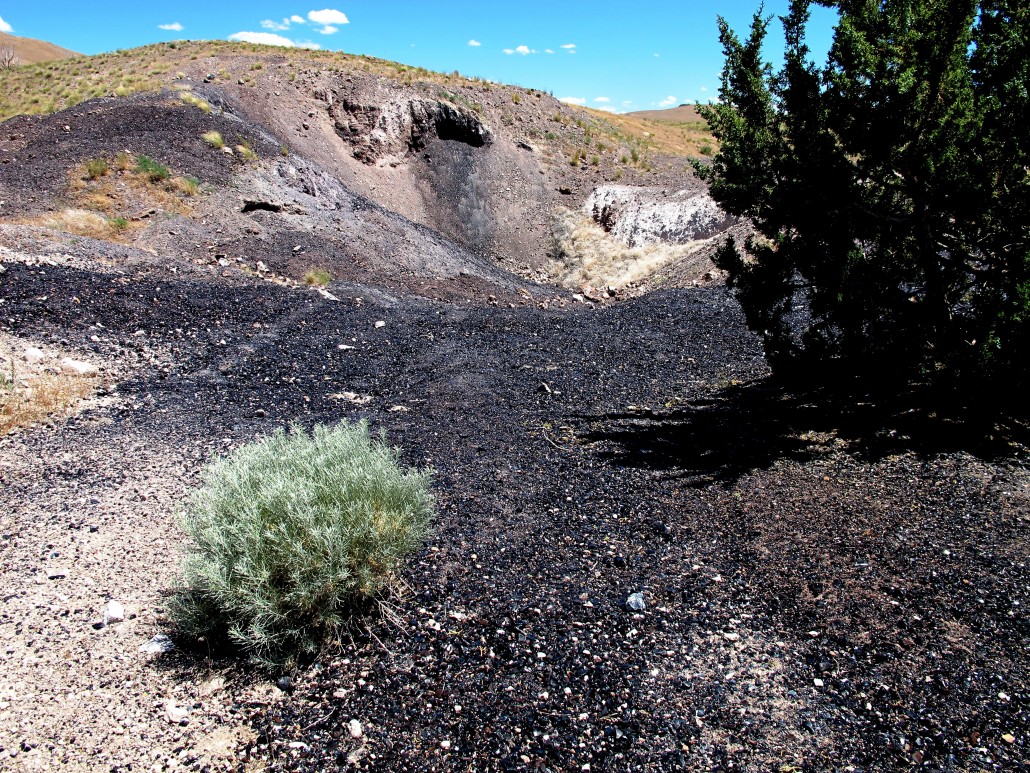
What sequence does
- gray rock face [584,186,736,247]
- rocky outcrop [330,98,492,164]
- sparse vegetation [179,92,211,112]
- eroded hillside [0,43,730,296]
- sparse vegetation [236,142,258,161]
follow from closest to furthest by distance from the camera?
eroded hillside [0,43,730,296] < sparse vegetation [236,142,258,161] < sparse vegetation [179,92,211,112] < gray rock face [584,186,736,247] < rocky outcrop [330,98,492,164]

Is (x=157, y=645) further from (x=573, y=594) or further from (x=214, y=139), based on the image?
(x=214, y=139)

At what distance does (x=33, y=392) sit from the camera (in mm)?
7105

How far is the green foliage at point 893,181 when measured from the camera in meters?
5.51

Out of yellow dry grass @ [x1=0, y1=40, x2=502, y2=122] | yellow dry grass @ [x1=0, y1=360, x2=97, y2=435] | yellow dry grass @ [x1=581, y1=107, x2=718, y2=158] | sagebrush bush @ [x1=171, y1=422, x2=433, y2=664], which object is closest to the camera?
sagebrush bush @ [x1=171, y1=422, x2=433, y2=664]

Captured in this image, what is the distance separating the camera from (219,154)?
689 inches

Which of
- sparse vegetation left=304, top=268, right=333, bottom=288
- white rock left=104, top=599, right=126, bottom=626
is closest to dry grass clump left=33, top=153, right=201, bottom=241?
sparse vegetation left=304, top=268, right=333, bottom=288

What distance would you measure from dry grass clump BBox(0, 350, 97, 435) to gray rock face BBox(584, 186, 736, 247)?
1635cm

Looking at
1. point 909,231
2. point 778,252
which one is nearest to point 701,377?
Result: point 778,252

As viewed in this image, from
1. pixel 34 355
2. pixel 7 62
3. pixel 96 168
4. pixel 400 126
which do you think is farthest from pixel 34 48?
pixel 34 355

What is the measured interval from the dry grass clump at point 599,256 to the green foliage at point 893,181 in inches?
397

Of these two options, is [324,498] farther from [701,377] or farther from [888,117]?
[701,377]

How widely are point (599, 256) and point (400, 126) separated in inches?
379

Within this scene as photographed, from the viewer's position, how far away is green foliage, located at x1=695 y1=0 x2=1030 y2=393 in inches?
217

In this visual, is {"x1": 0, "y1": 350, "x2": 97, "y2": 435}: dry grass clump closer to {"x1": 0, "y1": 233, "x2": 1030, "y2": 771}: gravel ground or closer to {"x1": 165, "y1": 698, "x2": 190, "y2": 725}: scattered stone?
{"x1": 0, "y1": 233, "x2": 1030, "y2": 771}: gravel ground
